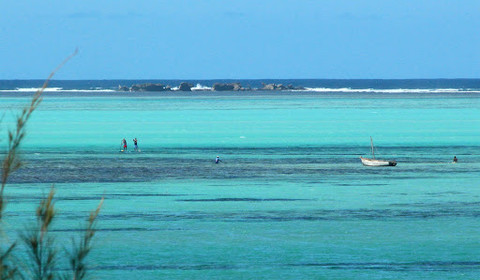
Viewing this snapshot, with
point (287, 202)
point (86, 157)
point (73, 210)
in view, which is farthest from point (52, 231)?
point (86, 157)

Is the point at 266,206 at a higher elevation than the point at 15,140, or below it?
below

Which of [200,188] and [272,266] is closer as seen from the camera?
[272,266]

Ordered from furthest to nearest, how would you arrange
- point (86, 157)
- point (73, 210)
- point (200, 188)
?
1. point (86, 157)
2. point (200, 188)
3. point (73, 210)

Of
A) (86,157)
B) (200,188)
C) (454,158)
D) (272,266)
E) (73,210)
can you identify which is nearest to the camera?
(272,266)

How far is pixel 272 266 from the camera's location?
20.8m

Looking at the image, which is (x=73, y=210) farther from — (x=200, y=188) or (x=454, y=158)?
(x=454, y=158)

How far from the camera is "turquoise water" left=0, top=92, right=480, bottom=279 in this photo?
21.1 metres

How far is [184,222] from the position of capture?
26047 mm

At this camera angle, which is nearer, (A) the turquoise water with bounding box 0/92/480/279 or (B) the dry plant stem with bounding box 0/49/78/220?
(B) the dry plant stem with bounding box 0/49/78/220

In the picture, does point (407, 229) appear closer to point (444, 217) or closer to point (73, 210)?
point (444, 217)

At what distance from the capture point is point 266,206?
29.2 metres

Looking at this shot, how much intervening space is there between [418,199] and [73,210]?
11.5 metres

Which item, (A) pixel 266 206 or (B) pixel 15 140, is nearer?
(B) pixel 15 140

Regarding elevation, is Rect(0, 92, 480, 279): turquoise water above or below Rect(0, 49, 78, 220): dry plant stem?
below
